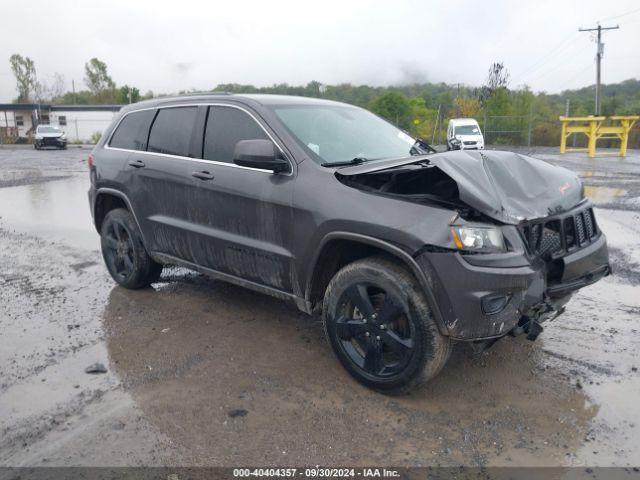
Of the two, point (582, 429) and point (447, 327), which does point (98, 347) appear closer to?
point (447, 327)

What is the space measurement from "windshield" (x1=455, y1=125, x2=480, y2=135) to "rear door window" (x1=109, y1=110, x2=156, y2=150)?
2316cm

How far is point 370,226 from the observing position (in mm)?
3305

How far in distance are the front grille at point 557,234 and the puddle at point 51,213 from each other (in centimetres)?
608

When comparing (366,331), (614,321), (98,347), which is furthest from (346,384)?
(614,321)

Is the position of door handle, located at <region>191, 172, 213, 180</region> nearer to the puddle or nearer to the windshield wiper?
the windshield wiper

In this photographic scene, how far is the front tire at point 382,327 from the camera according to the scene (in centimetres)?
320

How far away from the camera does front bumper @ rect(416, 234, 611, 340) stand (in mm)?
2986

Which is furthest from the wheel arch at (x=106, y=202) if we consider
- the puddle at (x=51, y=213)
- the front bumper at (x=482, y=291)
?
the front bumper at (x=482, y=291)

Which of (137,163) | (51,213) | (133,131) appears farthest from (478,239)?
(51,213)

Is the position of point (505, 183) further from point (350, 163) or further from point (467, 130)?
→ point (467, 130)

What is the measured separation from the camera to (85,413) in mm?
3332

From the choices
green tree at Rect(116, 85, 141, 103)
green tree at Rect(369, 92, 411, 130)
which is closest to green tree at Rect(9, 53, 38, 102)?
green tree at Rect(116, 85, 141, 103)

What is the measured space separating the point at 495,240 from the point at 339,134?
1.68 metres

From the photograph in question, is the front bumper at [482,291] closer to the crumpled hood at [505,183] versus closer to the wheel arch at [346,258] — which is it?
the wheel arch at [346,258]
